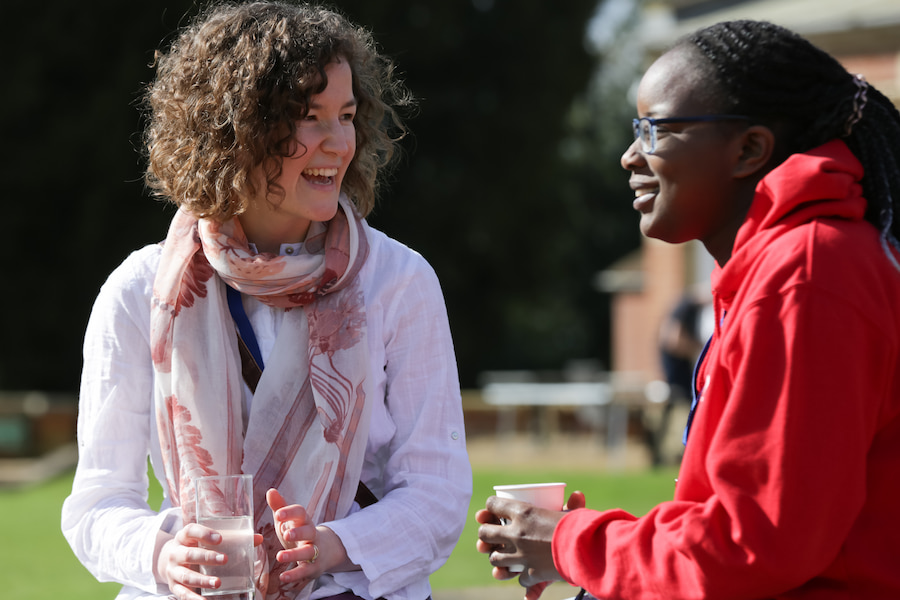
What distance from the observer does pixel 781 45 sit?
206cm

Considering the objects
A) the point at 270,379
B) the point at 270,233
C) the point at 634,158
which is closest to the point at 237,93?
the point at 270,233

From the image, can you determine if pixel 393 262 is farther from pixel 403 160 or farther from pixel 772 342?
pixel 403 160

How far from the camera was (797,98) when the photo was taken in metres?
2.03

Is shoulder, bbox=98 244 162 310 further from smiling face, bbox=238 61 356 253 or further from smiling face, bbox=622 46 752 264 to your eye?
smiling face, bbox=622 46 752 264

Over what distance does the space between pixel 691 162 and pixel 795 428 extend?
1.95 feet

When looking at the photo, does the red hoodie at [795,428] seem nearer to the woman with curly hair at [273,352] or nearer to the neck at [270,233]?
the woman with curly hair at [273,352]

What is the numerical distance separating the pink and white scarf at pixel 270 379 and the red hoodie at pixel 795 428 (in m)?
0.89

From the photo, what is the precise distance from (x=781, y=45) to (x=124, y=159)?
678 inches

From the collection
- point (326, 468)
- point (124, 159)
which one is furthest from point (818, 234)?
point (124, 159)

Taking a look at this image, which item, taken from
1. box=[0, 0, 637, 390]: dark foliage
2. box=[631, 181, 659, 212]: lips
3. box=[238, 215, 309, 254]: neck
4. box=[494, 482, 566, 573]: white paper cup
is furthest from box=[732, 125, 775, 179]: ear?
box=[0, 0, 637, 390]: dark foliage

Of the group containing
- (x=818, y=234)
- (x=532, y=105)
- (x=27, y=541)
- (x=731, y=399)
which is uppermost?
(x=532, y=105)

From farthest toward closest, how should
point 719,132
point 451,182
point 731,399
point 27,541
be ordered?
point 451,182 < point 27,541 < point 719,132 < point 731,399

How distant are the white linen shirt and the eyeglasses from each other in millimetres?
846

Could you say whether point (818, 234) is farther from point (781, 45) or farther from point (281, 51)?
point (281, 51)
